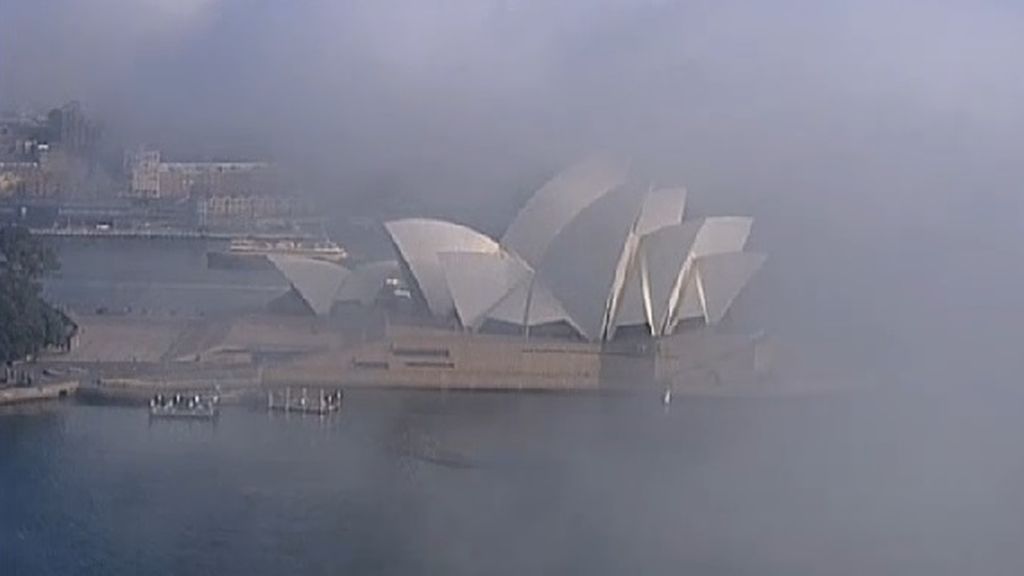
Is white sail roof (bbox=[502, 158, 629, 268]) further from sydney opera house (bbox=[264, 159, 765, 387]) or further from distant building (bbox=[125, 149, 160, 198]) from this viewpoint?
distant building (bbox=[125, 149, 160, 198])

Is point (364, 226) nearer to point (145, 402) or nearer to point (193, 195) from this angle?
point (193, 195)

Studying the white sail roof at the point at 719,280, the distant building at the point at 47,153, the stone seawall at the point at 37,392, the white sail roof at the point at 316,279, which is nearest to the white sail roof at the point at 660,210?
the white sail roof at the point at 719,280

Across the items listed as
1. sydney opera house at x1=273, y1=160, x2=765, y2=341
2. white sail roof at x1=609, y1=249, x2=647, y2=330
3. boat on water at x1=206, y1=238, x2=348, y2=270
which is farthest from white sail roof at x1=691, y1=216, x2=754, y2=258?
boat on water at x1=206, y1=238, x2=348, y2=270

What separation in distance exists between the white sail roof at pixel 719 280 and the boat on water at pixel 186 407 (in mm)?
2380

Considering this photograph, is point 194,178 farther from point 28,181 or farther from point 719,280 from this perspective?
point 719,280

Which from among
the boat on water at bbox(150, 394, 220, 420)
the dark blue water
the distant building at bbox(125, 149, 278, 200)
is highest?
the distant building at bbox(125, 149, 278, 200)

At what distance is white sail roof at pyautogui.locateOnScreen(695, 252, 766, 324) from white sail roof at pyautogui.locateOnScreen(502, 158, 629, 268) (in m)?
0.56

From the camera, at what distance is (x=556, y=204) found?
8930 mm

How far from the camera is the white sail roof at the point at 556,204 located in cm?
884

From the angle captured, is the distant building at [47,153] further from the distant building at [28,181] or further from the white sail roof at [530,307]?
the white sail roof at [530,307]

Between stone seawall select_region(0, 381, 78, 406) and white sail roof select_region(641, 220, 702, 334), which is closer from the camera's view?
stone seawall select_region(0, 381, 78, 406)

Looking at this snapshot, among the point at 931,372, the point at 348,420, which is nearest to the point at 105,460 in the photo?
the point at 348,420

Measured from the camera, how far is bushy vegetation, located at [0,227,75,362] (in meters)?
8.01

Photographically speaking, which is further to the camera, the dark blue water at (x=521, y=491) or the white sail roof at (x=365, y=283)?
the white sail roof at (x=365, y=283)
